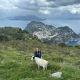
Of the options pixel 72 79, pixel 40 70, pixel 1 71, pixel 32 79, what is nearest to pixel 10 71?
pixel 1 71

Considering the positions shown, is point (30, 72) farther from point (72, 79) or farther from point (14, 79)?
point (72, 79)

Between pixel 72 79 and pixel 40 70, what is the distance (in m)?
4.55

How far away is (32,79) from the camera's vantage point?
25422mm

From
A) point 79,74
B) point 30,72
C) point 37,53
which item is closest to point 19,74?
point 30,72

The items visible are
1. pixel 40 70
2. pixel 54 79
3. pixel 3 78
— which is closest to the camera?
pixel 54 79

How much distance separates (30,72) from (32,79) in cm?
262

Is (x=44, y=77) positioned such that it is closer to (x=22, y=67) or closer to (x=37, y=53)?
(x=22, y=67)

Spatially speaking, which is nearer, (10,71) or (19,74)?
(19,74)

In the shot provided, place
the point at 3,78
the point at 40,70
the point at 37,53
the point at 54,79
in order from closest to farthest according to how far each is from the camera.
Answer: the point at 54,79 → the point at 3,78 → the point at 40,70 → the point at 37,53

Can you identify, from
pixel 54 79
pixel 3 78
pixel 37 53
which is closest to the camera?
pixel 54 79

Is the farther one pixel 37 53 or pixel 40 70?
pixel 37 53

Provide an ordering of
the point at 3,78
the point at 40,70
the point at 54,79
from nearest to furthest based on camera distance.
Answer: the point at 54,79 < the point at 3,78 < the point at 40,70

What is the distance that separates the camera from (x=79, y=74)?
2756 cm

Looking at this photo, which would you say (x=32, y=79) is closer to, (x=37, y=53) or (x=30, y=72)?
(x=30, y=72)
